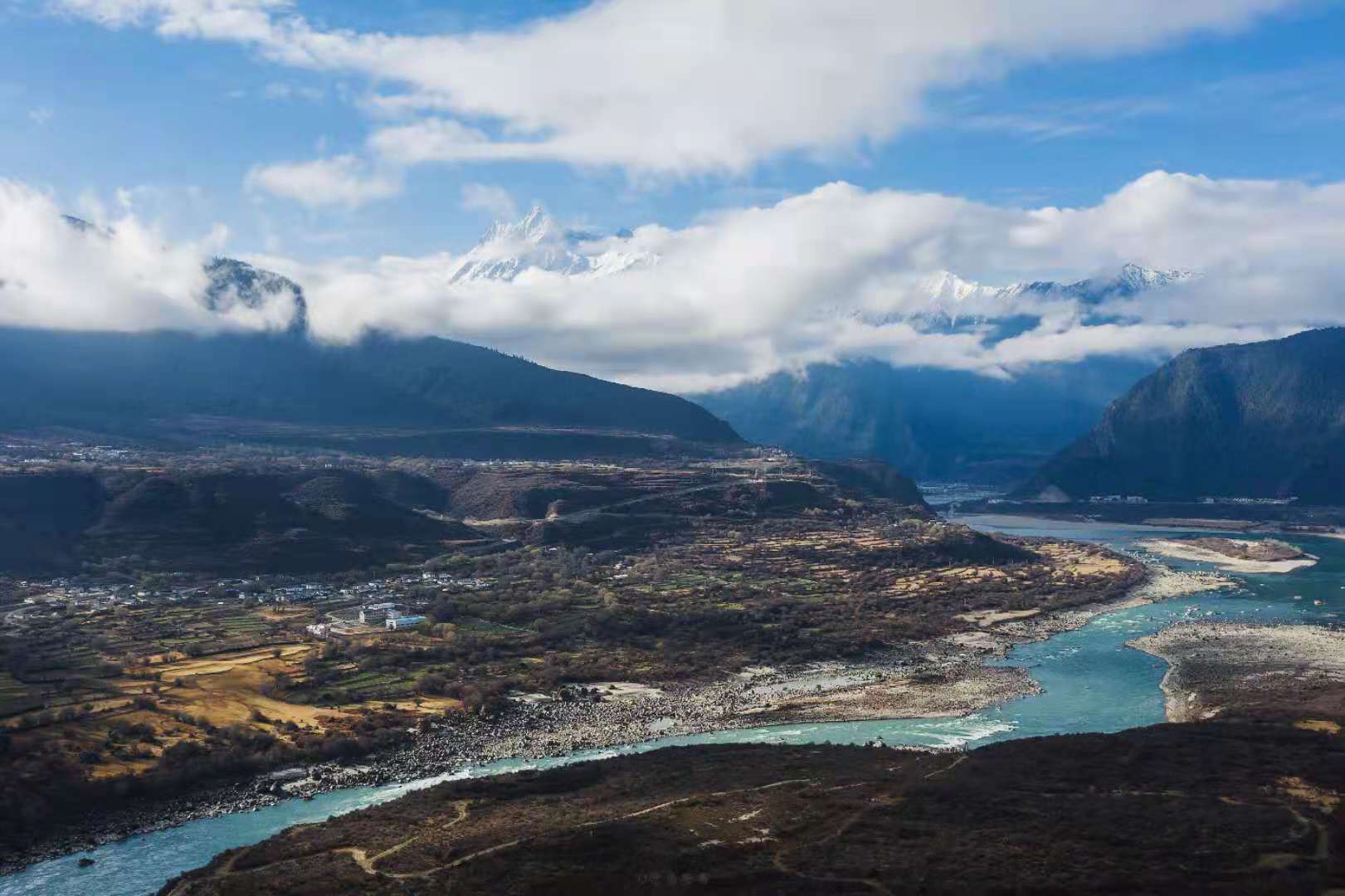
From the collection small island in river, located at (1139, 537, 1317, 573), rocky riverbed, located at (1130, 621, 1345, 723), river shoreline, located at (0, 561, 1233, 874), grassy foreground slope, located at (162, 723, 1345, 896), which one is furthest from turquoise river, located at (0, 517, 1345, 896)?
small island in river, located at (1139, 537, 1317, 573)

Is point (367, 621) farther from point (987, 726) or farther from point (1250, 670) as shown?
point (1250, 670)

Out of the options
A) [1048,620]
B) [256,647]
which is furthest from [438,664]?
[1048,620]

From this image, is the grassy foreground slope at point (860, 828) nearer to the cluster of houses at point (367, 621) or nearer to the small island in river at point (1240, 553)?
the cluster of houses at point (367, 621)

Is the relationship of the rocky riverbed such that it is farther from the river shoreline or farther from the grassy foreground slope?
the grassy foreground slope

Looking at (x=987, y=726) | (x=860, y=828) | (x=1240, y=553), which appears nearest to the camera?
(x=860, y=828)

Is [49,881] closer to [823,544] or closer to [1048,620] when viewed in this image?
[1048,620]

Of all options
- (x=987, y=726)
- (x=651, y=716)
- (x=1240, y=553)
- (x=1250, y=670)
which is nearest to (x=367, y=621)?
(x=651, y=716)
